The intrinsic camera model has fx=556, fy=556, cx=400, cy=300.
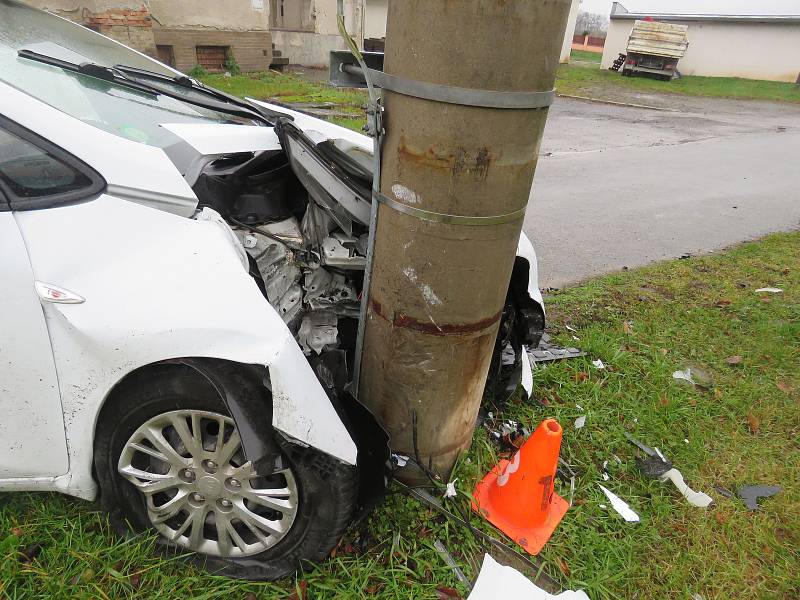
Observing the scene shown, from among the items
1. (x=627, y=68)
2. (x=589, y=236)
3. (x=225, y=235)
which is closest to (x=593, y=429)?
(x=225, y=235)

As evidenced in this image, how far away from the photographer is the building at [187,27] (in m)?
10.9

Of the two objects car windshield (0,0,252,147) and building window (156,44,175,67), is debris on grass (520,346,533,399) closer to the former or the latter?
car windshield (0,0,252,147)

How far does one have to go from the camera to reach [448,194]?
1.86 metres

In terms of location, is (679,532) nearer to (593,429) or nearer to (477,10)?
(593,429)

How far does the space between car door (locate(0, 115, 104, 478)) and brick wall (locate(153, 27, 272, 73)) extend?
43.9 feet

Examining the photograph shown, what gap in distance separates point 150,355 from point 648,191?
25.3ft

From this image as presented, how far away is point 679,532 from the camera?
2.49 meters

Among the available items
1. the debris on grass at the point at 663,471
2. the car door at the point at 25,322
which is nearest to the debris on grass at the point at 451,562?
the debris on grass at the point at 663,471

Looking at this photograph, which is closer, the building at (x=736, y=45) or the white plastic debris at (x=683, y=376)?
the white plastic debris at (x=683, y=376)

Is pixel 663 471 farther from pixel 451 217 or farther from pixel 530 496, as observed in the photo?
pixel 451 217

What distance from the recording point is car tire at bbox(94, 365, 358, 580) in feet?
6.07

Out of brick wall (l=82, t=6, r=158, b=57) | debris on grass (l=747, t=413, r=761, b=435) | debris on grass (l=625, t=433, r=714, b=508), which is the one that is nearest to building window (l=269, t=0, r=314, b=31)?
brick wall (l=82, t=6, r=158, b=57)

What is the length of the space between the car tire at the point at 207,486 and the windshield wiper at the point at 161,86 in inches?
60.2

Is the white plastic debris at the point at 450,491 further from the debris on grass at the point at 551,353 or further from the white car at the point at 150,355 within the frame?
the debris on grass at the point at 551,353
